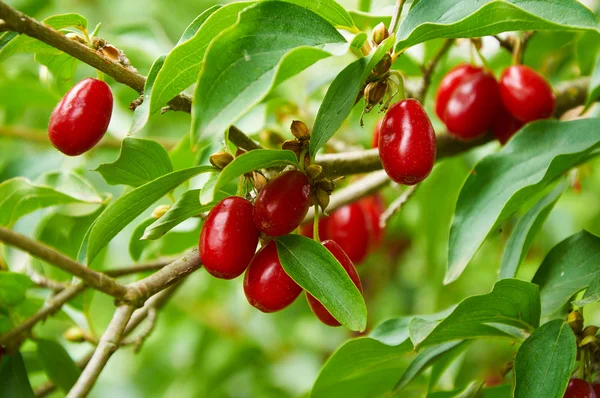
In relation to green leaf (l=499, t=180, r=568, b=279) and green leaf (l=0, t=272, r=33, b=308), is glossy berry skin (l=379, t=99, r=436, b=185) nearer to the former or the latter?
green leaf (l=499, t=180, r=568, b=279)

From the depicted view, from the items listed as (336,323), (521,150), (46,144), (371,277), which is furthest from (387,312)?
(336,323)

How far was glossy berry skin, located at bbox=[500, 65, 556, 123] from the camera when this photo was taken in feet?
5.14

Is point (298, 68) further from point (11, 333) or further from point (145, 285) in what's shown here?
point (11, 333)

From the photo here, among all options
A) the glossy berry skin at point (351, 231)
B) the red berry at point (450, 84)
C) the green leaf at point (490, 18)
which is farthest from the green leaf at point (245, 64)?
the glossy berry skin at point (351, 231)

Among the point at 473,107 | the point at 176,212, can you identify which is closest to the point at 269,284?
the point at 176,212

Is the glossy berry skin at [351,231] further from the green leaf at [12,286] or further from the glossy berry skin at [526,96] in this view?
the green leaf at [12,286]

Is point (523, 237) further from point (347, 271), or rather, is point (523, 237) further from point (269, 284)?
point (269, 284)

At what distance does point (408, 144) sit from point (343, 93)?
0.13m

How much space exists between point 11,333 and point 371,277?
2.30 m

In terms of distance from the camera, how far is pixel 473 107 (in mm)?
1650

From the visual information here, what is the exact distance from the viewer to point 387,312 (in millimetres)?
3221

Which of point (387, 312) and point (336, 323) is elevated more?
point (336, 323)

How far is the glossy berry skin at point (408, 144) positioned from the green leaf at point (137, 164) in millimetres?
431

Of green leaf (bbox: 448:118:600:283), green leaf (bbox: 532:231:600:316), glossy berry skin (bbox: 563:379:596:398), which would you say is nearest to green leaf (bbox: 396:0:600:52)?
green leaf (bbox: 448:118:600:283)
